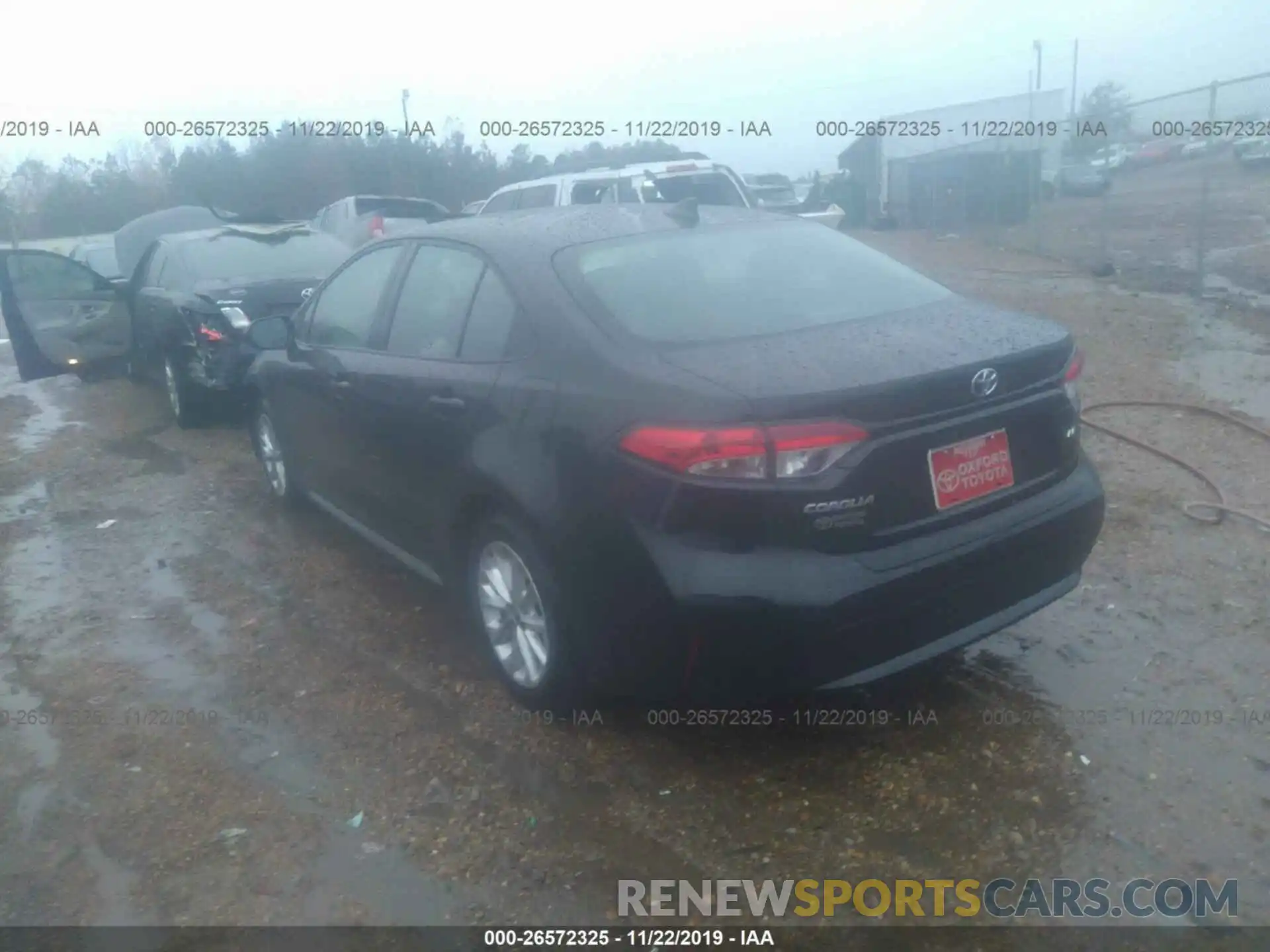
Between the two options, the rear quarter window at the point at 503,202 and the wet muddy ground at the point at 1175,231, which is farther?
the rear quarter window at the point at 503,202

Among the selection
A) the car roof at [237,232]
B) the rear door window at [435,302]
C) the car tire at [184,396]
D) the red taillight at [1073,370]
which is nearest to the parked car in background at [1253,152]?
the car roof at [237,232]

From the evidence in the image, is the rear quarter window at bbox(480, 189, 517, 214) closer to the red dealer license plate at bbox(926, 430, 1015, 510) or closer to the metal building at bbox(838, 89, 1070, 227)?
the metal building at bbox(838, 89, 1070, 227)

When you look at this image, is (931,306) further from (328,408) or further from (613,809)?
(328,408)

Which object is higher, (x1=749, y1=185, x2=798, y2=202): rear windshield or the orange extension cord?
(x1=749, y1=185, x2=798, y2=202): rear windshield

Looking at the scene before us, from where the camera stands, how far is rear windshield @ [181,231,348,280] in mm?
8531

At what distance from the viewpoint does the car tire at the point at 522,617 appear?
350 cm

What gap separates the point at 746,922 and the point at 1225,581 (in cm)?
285

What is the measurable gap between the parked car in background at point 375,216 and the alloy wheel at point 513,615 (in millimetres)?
12496

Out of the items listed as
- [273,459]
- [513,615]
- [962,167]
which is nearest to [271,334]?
[273,459]

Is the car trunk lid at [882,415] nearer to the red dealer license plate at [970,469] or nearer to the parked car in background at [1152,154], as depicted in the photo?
the red dealer license plate at [970,469]

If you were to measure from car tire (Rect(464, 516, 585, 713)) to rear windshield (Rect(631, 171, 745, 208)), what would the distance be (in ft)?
27.0

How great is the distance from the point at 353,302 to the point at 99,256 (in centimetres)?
1341

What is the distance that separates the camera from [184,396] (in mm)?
8414

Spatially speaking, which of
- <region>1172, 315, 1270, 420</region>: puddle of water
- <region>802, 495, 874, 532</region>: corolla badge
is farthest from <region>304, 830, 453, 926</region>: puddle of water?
<region>1172, 315, 1270, 420</region>: puddle of water
